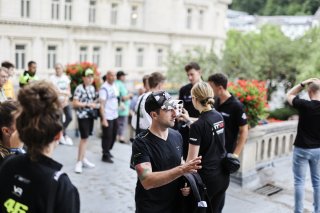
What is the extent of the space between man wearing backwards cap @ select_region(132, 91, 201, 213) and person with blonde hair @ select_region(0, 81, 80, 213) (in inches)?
42.1

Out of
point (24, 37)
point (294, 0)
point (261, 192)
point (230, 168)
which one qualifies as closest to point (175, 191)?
point (230, 168)

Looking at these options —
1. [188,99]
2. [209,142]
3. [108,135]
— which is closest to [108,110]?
[108,135]

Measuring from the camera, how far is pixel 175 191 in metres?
3.66

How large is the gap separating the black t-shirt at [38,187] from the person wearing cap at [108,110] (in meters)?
5.79

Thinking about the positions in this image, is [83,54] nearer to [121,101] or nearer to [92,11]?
[92,11]

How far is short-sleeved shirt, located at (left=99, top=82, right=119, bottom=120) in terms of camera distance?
844 cm

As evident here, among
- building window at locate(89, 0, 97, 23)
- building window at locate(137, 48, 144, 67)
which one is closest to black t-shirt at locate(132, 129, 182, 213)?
building window at locate(89, 0, 97, 23)

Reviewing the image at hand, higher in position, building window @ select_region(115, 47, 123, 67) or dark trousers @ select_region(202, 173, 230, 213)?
dark trousers @ select_region(202, 173, 230, 213)

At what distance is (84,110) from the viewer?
811 centimetres

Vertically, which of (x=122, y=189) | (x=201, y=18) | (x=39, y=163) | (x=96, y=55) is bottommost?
(x=122, y=189)

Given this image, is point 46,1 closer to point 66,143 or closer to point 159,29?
point 159,29

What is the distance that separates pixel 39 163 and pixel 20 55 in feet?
89.9

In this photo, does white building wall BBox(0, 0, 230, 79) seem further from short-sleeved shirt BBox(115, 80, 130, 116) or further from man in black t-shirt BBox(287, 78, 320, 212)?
man in black t-shirt BBox(287, 78, 320, 212)

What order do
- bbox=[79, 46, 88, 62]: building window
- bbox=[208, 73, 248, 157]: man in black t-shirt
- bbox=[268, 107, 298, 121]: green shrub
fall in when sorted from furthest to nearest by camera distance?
1. bbox=[79, 46, 88, 62]: building window
2. bbox=[268, 107, 298, 121]: green shrub
3. bbox=[208, 73, 248, 157]: man in black t-shirt
